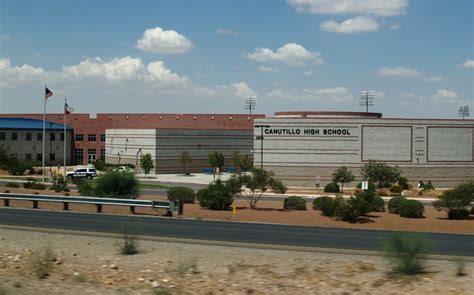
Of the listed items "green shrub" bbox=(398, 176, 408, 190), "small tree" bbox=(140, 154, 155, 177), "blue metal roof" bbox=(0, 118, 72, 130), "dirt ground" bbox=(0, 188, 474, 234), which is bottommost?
"dirt ground" bbox=(0, 188, 474, 234)

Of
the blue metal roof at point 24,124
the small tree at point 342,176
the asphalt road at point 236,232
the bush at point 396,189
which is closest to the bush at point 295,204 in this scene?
the asphalt road at point 236,232

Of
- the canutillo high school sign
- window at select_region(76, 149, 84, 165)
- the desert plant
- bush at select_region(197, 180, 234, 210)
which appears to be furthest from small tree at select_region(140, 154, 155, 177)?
the desert plant

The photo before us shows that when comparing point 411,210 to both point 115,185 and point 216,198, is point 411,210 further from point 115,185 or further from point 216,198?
point 115,185

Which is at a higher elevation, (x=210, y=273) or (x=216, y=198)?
(x=216, y=198)

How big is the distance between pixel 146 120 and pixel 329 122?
47597 millimetres

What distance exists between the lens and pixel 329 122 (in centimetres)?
7331

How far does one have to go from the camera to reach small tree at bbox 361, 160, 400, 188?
68.9m

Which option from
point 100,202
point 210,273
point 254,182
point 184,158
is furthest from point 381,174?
point 210,273

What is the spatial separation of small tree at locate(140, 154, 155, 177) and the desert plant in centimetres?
7341

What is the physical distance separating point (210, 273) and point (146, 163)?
73.4m

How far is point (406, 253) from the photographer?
14.4m

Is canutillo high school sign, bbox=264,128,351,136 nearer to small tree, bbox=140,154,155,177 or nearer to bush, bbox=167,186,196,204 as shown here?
small tree, bbox=140,154,155,177

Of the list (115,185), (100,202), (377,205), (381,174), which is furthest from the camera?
(381,174)

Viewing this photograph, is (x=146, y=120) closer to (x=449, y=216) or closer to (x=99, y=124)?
(x=99, y=124)
